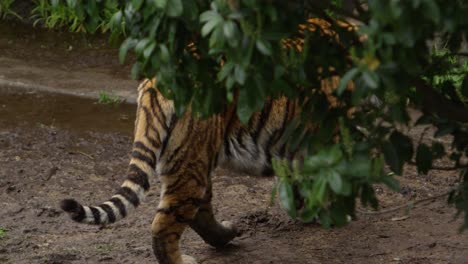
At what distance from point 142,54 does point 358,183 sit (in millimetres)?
747

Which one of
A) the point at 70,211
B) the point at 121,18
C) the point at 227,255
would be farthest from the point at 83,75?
the point at 121,18

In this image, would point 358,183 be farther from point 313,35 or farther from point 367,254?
point 367,254

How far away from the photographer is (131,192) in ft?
16.1

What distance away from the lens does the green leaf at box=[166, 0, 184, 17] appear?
2500 mm

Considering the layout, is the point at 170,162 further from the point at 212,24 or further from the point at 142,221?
the point at 212,24

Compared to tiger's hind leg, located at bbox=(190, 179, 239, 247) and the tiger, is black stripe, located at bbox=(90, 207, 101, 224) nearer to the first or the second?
the tiger

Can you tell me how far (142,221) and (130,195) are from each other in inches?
52.5

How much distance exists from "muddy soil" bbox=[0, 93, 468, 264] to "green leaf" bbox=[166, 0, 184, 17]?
8.96 feet

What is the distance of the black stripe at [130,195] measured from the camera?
16.1 ft

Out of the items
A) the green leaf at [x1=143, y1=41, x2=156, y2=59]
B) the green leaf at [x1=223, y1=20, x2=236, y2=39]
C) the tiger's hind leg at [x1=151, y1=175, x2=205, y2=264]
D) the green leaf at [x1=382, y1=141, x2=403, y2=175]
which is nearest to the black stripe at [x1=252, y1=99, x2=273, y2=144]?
the tiger's hind leg at [x1=151, y1=175, x2=205, y2=264]

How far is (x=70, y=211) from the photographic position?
14.7 ft

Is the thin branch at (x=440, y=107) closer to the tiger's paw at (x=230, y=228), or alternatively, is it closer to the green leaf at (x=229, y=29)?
the green leaf at (x=229, y=29)

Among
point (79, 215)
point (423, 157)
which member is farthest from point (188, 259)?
point (423, 157)

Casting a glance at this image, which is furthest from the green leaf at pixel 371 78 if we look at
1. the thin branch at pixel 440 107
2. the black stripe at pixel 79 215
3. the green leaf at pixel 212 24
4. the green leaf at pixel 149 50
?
the black stripe at pixel 79 215
